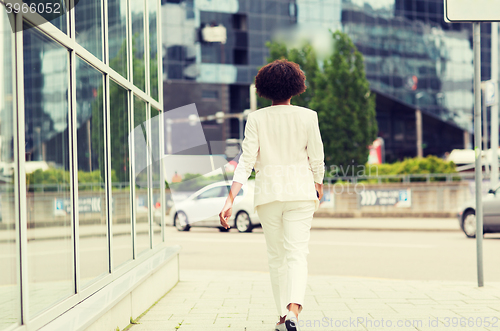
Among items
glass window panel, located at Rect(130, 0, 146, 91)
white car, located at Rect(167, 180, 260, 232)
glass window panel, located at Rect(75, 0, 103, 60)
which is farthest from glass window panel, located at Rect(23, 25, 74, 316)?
white car, located at Rect(167, 180, 260, 232)

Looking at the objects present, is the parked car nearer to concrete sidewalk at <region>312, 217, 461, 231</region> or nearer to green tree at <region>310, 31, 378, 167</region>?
concrete sidewalk at <region>312, 217, 461, 231</region>

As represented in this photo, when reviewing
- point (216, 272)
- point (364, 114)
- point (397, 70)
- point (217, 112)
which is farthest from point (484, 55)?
point (216, 272)

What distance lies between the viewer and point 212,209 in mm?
17422

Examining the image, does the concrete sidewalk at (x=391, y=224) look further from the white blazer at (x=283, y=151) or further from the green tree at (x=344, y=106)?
the white blazer at (x=283, y=151)

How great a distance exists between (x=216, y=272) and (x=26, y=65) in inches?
243

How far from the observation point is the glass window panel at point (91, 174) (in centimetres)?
373

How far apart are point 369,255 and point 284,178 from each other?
24.9ft

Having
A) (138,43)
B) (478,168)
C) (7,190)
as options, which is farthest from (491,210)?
(7,190)

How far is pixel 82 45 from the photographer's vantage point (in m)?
3.82

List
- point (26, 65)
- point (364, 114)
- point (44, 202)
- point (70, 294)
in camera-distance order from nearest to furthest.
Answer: point (26, 65), point (44, 202), point (70, 294), point (364, 114)

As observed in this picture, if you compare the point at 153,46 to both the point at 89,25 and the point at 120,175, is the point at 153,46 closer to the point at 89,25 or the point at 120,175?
the point at 120,175

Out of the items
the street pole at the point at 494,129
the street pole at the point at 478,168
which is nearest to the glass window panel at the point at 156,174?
the street pole at the point at 478,168

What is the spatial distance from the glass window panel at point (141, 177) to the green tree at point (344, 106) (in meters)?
22.0

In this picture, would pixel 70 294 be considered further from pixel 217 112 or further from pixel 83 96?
pixel 217 112
